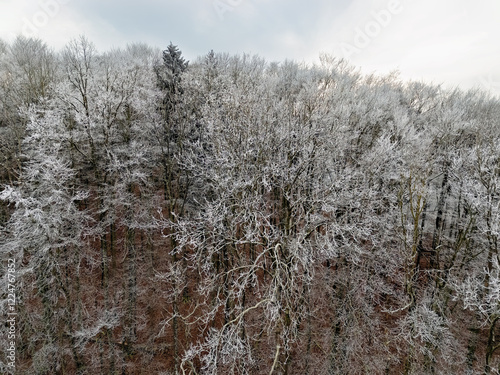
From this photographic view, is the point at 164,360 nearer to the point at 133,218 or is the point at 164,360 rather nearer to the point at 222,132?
the point at 133,218

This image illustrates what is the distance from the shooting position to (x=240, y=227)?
11438 millimetres

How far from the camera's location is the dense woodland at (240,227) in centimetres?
1014

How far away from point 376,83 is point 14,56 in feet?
130

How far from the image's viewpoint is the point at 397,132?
1692cm

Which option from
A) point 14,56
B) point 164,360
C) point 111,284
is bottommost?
point 164,360

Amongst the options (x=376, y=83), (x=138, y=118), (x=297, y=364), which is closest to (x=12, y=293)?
(x=138, y=118)

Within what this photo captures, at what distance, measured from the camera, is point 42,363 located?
11.4m

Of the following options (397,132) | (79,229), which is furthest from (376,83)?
(79,229)

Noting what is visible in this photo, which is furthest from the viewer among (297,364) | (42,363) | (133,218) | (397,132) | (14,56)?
(14,56)

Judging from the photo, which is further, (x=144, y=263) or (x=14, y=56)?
(x=14, y=56)

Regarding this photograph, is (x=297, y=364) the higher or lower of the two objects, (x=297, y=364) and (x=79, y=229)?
the lower

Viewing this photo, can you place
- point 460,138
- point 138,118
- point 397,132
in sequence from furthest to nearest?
1. point 460,138
2. point 138,118
3. point 397,132

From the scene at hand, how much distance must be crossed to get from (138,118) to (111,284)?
10.9m

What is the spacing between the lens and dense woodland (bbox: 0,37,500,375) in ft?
33.3
